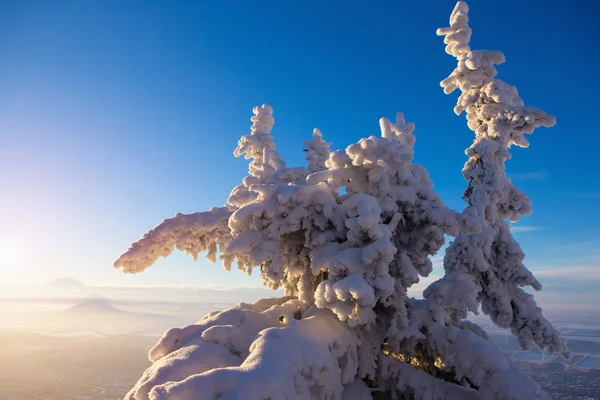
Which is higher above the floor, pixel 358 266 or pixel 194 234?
pixel 194 234

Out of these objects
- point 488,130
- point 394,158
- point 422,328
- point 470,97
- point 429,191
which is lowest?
point 422,328

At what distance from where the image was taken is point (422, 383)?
920 centimetres

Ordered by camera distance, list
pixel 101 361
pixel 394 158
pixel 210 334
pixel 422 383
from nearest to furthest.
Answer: pixel 210 334 < pixel 422 383 < pixel 394 158 < pixel 101 361

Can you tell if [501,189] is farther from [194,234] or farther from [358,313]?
[194,234]

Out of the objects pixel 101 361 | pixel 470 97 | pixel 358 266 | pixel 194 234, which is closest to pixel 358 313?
pixel 358 266

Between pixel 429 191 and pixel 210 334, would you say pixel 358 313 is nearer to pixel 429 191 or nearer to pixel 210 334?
pixel 210 334

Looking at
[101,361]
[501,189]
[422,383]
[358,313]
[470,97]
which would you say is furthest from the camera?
[101,361]

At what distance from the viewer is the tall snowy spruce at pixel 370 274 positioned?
262 inches

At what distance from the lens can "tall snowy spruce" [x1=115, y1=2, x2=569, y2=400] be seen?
262 inches

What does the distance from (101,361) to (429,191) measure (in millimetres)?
168437

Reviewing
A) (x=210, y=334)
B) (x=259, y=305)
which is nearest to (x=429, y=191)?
(x=259, y=305)

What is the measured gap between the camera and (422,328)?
10.4 m

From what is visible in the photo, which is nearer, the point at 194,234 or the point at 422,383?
the point at 422,383

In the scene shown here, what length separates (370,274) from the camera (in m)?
8.22
